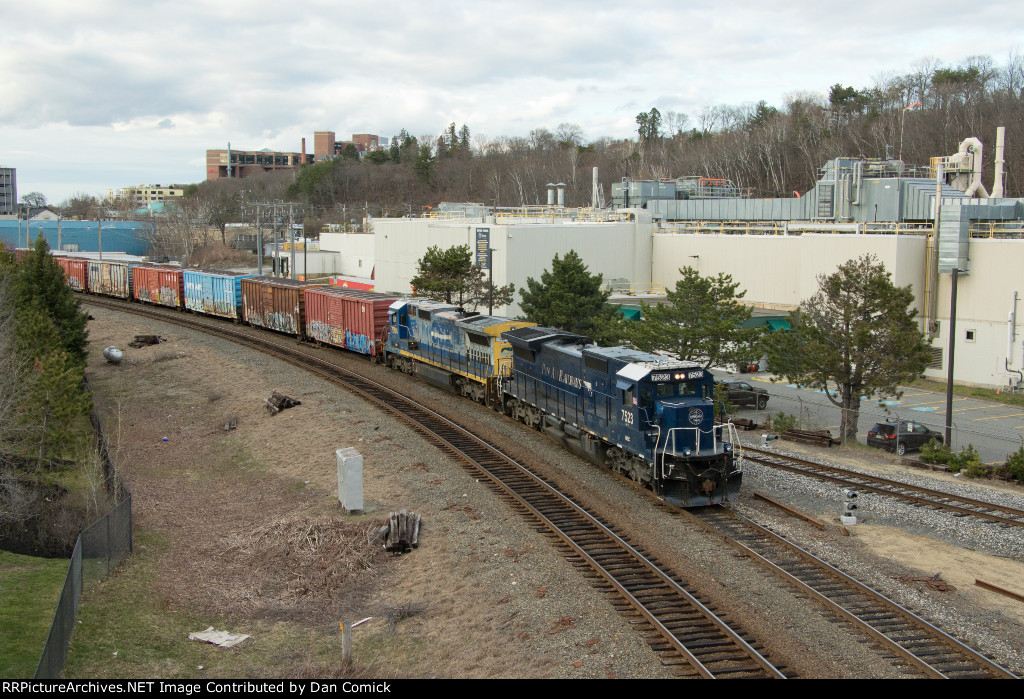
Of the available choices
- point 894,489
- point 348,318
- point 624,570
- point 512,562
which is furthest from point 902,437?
point 348,318

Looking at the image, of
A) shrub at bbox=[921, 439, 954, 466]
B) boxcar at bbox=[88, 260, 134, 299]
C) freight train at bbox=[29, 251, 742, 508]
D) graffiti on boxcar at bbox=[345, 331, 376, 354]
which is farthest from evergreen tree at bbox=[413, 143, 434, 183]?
shrub at bbox=[921, 439, 954, 466]

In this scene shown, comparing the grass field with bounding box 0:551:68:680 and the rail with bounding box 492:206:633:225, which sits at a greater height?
the rail with bounding box 492:206:633:225

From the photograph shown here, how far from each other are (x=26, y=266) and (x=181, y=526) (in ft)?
69.3

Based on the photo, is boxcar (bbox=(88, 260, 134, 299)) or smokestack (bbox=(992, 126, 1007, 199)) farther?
boxcar (bbox=(88, 260, 134, 299))

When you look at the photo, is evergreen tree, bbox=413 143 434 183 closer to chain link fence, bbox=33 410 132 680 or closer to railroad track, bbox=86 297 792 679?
railroad track, bbox=86 297 792 679

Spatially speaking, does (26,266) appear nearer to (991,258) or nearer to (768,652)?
(768,652)

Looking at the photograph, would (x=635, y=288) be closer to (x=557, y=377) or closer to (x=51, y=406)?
(x=557, y=377)

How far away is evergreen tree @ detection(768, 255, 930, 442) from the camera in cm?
2695

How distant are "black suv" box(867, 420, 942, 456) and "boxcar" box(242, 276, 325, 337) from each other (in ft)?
93.4

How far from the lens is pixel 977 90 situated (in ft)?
292

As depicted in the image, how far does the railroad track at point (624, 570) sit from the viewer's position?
36.9 feet

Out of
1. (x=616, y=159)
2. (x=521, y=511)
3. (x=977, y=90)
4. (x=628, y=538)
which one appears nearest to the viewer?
(x=628, y=538)

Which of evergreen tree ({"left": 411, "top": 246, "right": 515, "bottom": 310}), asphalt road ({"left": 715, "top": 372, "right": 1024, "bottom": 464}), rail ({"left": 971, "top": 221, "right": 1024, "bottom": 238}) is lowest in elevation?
asphalt road ({"left": 715, "top": 372, "right": 1024, "bottom": 464})

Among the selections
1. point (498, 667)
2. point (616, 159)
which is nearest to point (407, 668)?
point (498, 667)
